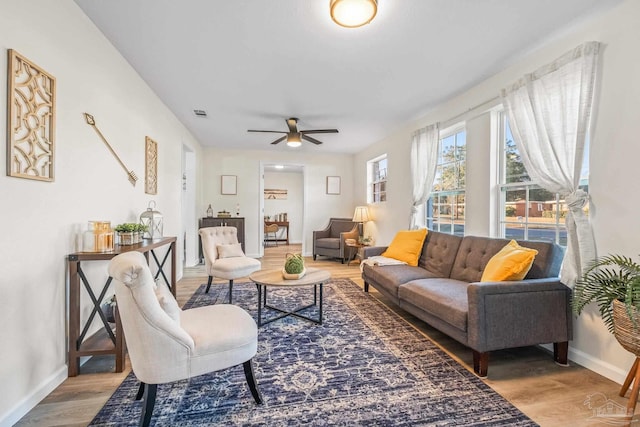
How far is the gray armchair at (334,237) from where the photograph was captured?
5.88 metres

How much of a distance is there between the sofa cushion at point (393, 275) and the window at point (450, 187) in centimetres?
90

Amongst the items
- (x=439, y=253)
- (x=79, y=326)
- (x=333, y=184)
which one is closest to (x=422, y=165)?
(x=439, y=253)

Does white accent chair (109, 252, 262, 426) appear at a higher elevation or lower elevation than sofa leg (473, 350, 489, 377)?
higher

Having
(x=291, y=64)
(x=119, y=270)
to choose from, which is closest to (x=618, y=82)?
(x=291, y=64)

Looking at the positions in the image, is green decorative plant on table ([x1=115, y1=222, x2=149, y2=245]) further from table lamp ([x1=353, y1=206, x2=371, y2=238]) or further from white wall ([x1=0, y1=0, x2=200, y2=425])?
table lamp ([x1=353, y1=206, x2=371, y2=238])

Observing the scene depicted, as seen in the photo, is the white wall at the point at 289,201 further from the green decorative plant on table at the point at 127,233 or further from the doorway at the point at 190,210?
the green decorative plant on table at the point at 127,233

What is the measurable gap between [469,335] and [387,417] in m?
0.81

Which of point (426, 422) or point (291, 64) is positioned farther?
point (291, 64)

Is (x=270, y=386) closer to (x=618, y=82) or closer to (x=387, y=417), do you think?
(x=387, y=417)

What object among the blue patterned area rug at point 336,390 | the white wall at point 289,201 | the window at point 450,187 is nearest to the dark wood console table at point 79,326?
the blue patterned area rug at point 336,390

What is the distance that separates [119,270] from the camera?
4.13ft

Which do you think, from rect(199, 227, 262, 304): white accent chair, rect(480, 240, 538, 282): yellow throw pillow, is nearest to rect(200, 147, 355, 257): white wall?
rect(199, 227, 262, 304): white accent chair

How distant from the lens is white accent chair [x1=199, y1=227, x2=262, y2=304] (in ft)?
11.2

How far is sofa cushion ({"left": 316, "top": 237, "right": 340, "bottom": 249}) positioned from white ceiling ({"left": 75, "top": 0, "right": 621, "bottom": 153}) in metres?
2.90
